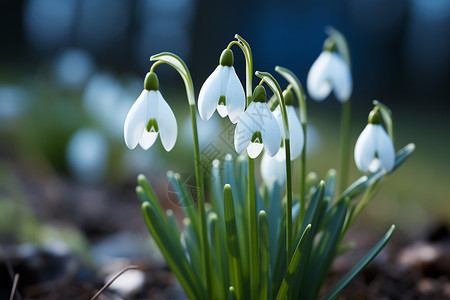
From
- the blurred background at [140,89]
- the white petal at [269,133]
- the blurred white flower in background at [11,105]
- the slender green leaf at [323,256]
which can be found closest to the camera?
the white petal at [269,133]

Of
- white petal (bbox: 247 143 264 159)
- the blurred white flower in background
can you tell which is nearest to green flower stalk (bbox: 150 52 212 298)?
white petal (bbox: 247 143 264 159)

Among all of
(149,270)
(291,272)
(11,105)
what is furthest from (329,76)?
(11,105)

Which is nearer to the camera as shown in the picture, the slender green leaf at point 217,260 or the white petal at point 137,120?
the white petal at point 137,120

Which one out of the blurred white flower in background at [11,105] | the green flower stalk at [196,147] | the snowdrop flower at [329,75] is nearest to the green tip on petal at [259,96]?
the green flower stalk at [196,147]

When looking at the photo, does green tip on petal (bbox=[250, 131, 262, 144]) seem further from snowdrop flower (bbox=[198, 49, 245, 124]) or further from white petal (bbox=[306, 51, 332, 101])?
white petal (bbox=[306, 51, 332, 101])

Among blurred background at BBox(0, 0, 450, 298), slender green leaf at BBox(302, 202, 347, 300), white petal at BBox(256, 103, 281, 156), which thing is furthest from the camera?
blurred background at BBox(0, 0, 450, 298)

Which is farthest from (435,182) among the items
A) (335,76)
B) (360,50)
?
(360,50)

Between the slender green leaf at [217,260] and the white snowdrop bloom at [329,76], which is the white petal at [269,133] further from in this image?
the white snowdrop bloom at [329,76]

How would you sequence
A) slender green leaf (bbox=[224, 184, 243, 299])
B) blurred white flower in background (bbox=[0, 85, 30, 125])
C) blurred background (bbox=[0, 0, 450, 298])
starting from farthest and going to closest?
blurred white flower in background (bbox=[0, 85, 30, 125])
blurred background (bbox=[0, 0, 450, 298])
slender green leaf (bbox=[224, 184, 243, 299])
